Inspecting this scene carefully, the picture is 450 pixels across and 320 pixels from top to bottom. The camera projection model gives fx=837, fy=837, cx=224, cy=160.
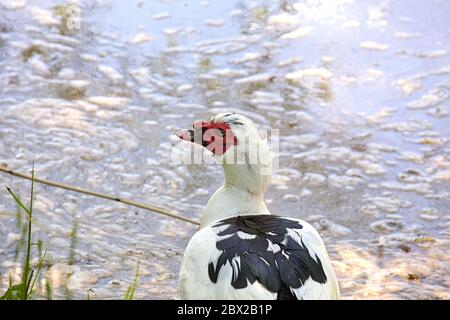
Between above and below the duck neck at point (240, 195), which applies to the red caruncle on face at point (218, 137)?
above

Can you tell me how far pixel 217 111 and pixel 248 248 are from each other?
8.10ft

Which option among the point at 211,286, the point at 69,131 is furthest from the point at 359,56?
the point at 211,286

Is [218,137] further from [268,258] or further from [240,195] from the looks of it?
[268,258]

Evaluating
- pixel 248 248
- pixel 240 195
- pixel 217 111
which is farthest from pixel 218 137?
pixel 217 111

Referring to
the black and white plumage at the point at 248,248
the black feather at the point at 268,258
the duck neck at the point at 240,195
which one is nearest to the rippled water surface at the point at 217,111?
the duck neck at the point at 240,195

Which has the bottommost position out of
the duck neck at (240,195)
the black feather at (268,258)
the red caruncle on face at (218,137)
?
Result: the black feather at (268,258)

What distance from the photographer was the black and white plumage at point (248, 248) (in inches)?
104

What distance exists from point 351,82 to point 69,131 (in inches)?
75.5

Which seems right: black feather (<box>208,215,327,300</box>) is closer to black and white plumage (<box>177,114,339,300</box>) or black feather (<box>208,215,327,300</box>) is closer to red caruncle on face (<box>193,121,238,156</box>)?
black and white plumage (<box>177,114,339,300</box>)

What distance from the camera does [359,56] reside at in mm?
5820

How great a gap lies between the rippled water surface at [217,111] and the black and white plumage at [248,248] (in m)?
0.71

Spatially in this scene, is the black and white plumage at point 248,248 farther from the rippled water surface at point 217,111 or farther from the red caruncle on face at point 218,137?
the rippled water surface at point 217,111

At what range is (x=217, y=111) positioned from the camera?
5.17 meters

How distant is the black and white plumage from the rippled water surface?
706 mm
